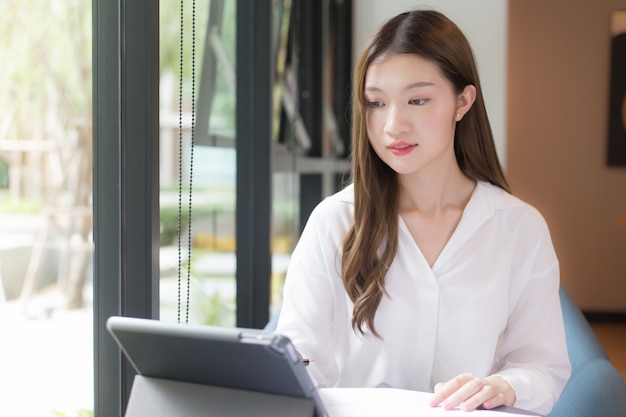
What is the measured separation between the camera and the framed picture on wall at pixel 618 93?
6492mm

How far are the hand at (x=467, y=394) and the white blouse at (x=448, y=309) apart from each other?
299 mm

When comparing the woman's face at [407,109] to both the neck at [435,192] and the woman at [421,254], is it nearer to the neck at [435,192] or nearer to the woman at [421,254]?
the woman at [421,254]

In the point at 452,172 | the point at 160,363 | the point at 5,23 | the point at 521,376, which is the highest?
the point at 5,23

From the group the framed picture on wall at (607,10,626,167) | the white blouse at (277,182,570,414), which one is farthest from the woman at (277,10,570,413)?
the framed picture on wall at (607,10,626,167)

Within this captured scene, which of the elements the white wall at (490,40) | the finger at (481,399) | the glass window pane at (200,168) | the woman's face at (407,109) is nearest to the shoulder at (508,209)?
the woman's face at (407,109)

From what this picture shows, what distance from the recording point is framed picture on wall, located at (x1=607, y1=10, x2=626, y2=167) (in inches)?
256

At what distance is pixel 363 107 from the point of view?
160cm

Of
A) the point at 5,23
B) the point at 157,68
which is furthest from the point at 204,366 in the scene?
the point at 157,68

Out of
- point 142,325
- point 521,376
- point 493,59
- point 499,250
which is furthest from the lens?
point 493,59

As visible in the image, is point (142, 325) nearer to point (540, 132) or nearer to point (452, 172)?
point (452, 172)

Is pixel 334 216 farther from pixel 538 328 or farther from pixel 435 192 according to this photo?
pixel 538 328

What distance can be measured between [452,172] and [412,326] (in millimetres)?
349

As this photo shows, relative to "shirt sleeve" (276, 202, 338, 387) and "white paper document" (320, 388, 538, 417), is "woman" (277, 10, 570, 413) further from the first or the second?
"white paper document" (320, 388, 538, 417)

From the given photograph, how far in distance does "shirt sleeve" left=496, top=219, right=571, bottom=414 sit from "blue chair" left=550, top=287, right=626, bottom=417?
0.16 meters
